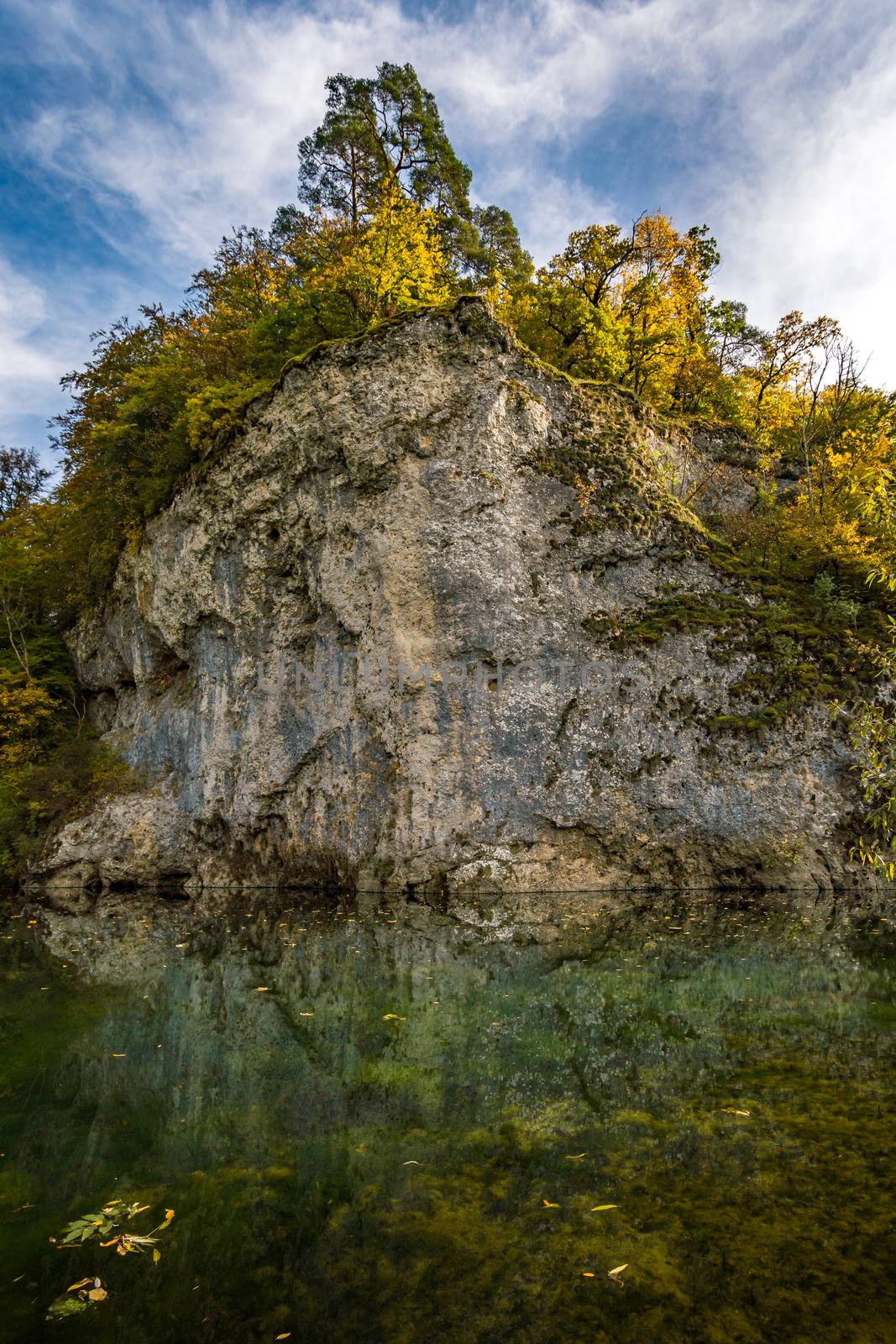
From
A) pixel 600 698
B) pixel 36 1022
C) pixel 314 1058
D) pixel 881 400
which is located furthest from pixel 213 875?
pixel 881 400

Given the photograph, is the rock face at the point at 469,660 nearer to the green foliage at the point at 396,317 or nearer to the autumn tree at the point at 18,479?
the green foliage at the point at 396,317

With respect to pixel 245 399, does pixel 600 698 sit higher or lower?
lower

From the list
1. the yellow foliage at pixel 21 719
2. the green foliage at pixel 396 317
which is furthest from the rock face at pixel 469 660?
the yellow foliage at pixel 21 719

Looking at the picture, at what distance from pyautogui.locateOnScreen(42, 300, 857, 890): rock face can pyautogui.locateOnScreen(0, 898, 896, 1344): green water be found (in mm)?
6567

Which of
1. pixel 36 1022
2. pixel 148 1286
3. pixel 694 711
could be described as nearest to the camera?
pixel 148 1286

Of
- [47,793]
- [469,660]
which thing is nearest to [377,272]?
[469,660]

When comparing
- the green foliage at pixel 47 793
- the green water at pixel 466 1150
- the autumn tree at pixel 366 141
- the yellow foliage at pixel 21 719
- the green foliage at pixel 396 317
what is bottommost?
the green water at pixel 466 1150

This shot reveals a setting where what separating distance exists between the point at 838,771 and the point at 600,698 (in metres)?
5.14

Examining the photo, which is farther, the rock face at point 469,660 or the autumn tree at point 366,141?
the autumn tree at point 366,141

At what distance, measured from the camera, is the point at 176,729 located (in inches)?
858

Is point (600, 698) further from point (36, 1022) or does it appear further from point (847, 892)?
point (36, 1022)

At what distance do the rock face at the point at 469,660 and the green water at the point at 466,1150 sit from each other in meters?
6.57

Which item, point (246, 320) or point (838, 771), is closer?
point (838, 771)

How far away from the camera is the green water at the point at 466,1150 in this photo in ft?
11.2
